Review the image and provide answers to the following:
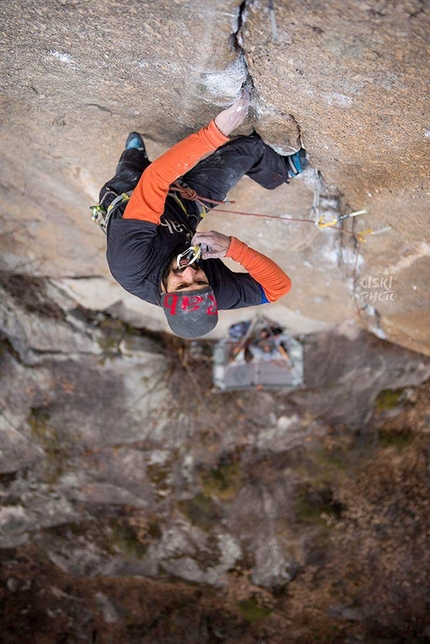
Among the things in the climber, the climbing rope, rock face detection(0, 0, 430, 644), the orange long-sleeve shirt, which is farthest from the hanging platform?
the orange long-sleeve shirt

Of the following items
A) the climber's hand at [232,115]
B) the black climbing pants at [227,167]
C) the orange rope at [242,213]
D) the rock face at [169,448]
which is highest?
the climber's hand at [232,115]

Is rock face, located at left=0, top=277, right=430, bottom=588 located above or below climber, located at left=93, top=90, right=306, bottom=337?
below

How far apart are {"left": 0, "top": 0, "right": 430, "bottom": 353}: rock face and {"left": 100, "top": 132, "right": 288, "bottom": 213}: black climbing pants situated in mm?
138

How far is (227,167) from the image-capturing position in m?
2.55

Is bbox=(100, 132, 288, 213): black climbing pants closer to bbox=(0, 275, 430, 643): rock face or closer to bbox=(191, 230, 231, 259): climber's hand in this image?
bbox=(191, 230, 231, 259): climber's hand

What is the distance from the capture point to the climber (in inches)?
83.3

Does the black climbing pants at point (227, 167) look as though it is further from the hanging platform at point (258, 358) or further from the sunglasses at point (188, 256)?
the hanging platform at point (258, 358)

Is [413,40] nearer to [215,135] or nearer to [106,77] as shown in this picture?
[215,135]

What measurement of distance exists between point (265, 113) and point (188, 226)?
671 millimetres

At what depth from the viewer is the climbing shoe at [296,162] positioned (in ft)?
8.40

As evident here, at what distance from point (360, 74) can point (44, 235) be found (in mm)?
2859

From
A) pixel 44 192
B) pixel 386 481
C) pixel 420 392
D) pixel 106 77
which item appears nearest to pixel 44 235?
pixel 44 192

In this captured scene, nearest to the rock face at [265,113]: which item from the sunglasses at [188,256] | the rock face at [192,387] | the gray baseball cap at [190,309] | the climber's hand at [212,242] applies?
the rock face at [192,387]

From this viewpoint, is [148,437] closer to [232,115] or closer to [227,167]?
[227,167]
